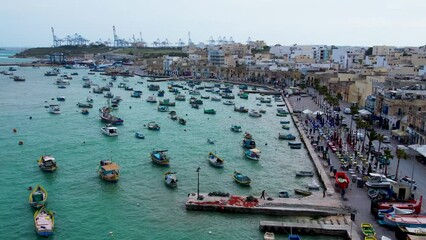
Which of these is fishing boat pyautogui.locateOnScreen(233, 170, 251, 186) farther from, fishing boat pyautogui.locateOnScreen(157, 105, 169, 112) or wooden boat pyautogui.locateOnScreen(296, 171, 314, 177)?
fishing boat pyautogui.locateOnScreen(157, 105, 169, 112)

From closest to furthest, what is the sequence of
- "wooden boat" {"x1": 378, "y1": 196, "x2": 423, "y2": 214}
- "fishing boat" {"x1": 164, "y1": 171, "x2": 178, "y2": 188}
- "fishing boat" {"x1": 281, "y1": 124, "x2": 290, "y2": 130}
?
1. "wooden boat" {"x1": 378, "y1": 196, "x2": 423, "y2": 214}
2. "fishing boat" {"x1": 164, "y1": 171, "x2": 178, "y2": 188}
3. "fishing boat" {"x1": 281, "y1": 124, "x2": 290, "y2": 130}

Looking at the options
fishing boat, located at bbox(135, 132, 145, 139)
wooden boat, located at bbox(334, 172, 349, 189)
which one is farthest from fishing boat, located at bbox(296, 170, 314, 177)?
fishing boat, located at bbox(135, 132, 145, 139)

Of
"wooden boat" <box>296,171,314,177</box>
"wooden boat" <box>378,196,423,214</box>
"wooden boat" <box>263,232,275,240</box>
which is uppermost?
"wooden boat" <box>378,196,423,214</box>

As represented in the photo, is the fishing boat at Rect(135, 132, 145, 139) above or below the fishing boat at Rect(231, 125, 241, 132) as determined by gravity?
above

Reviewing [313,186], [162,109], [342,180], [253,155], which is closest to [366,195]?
[342,180]

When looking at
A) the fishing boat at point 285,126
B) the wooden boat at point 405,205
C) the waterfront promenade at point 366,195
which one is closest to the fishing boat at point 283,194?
the waterfront promenade at point 366,195

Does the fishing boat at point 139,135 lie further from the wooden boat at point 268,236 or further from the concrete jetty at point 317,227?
the wooden boat at point 268,236

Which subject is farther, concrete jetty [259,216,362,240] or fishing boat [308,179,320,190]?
fishing boat [308,179,320,190]
